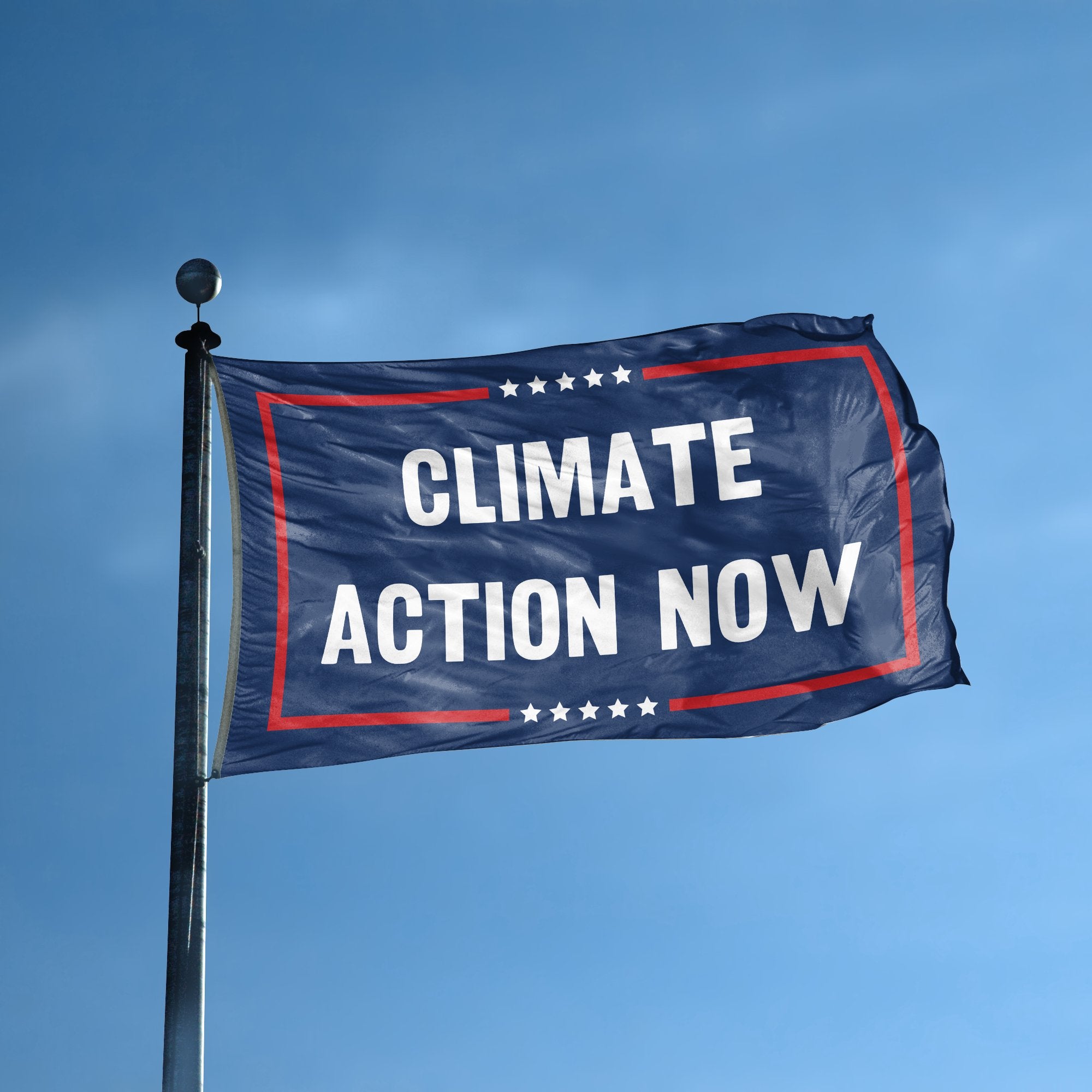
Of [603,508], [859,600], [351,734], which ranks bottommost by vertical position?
Result: [351,734]

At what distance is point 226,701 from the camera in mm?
11312

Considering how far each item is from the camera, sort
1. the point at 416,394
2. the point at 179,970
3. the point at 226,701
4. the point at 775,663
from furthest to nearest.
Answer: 1. the point at 416,394
2. the point at 775,663
3. the point at 226,701
4. the point at 179,970

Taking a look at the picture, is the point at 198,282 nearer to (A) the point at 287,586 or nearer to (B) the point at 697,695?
(A) the point at 287,586

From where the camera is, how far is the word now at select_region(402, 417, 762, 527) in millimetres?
12883

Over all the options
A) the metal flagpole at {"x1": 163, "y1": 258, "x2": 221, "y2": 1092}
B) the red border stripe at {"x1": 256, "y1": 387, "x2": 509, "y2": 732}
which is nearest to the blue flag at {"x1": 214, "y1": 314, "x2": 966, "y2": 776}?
the red border stripe at {"x1": 256, "y1": 387, "x2": 509, "y2": 732}

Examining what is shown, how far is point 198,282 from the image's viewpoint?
40.9ft

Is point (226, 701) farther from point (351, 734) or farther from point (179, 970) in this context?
point (179, 970)

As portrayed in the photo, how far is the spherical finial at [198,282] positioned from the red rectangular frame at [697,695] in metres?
0.87

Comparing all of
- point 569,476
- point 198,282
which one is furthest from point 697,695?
point 198,282

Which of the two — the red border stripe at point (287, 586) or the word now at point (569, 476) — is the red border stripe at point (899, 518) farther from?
the red border stripe at point (287, 586)

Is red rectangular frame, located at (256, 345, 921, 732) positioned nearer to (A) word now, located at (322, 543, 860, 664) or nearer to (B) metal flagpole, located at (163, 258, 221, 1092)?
(A) word now, located at (322, 543, 860, 664)

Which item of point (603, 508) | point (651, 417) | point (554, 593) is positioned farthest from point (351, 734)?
point (651, 417)

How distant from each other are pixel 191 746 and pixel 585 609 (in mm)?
3481

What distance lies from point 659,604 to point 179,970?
15.6ft
